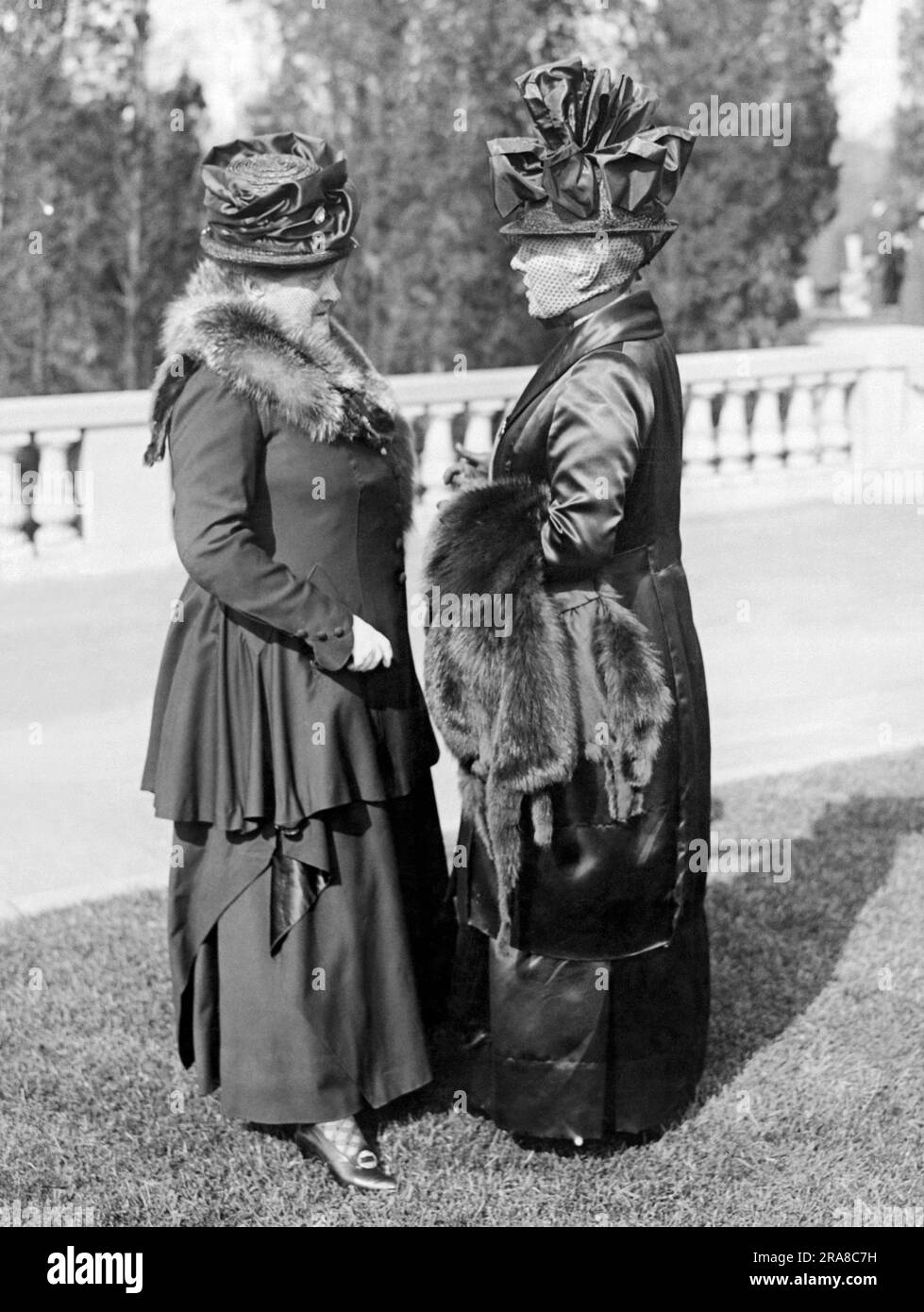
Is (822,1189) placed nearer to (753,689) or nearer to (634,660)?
(634,660)

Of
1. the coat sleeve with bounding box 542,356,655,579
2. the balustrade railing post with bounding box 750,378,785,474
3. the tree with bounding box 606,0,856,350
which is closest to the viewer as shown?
the coat sleeve with bounding box 542,356,655,579

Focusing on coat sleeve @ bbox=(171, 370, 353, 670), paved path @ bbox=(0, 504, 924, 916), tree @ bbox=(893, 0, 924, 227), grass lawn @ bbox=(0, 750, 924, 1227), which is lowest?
grass lawn @ bbox=(0, 750, 924, 1227)

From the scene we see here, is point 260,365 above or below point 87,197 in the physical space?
below

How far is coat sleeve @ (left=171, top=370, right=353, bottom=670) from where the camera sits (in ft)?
12.0

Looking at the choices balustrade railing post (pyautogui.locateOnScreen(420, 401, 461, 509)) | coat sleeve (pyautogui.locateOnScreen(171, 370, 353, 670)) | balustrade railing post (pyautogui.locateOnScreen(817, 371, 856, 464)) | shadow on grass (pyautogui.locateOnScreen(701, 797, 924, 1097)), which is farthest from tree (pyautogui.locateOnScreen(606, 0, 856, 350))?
coat sleeve (pyautogui.locateOnScreen(171, 370, 353, 670))

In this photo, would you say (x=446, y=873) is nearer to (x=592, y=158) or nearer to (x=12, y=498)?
(x=592, y=158)

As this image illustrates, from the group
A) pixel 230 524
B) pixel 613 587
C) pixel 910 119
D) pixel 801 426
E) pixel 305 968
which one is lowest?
pixel 305 968

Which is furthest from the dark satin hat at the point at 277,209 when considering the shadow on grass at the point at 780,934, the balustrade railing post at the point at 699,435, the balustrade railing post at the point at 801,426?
the balustrade railing post at the point at 801,426

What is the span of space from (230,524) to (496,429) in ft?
24.6

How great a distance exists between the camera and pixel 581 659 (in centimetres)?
375

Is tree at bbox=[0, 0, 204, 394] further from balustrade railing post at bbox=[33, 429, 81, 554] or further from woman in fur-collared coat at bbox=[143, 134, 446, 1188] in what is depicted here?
woman in fur-collared coat at bbox=[143, 134, 446, 1188]

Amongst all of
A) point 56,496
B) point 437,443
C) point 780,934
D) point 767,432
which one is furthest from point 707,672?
point 767,432

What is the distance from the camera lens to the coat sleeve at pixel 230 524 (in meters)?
3.65

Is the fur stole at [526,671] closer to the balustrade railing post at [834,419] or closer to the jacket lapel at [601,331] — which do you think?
the jacket lapel at [601,331]
